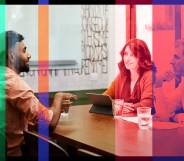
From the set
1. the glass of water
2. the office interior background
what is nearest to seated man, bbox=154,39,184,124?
the glass of water

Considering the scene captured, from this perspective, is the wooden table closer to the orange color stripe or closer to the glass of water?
the glass of water

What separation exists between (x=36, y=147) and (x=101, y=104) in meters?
0.93

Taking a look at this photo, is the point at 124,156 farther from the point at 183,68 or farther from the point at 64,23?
the point at 64,23

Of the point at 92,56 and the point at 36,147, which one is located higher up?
the point at 92,56

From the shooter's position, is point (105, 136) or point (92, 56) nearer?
point (105, 136)

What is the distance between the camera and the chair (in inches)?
56.4

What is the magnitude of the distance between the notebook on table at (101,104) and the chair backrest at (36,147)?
2.60ft

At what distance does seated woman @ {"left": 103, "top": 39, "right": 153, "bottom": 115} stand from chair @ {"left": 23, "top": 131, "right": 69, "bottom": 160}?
1.24 metres

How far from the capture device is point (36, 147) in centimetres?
162

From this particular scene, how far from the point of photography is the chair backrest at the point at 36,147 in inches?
56.3

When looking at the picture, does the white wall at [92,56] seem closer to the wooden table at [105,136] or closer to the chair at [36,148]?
the wooden table at [105,136]
